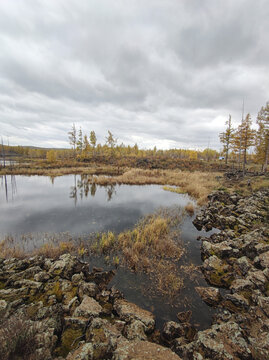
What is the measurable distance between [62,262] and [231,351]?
590 cm

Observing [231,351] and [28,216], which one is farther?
[28,216]

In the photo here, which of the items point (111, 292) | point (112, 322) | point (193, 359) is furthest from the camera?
point (111, 292)

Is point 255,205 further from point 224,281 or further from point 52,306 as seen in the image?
point 52,306

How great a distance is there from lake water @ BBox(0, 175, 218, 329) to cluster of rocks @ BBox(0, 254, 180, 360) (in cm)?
68

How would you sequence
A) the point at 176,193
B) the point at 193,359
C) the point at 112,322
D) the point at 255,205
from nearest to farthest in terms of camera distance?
the point at 193,359 < the point at 112,322 < the point at 255,205 < the point at 176,193

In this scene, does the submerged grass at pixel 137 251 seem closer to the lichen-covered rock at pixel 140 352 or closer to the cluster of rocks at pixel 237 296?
the cluster of rocks at pixel 237 296

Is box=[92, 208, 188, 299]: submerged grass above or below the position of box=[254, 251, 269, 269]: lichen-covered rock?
below

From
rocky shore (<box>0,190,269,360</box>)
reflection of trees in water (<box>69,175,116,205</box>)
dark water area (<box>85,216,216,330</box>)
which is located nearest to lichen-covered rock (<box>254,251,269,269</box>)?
rocky shore (<box>0,190,269,360</box>)

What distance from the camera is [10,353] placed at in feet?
8.29

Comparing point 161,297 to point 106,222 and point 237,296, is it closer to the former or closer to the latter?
point 237,296

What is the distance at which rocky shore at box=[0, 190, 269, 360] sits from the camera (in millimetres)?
3039

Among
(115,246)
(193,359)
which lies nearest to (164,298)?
(193,359)

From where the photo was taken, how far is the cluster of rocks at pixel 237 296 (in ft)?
10.4

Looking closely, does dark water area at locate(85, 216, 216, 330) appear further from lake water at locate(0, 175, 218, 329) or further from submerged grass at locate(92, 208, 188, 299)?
submerged grass at locate(92, 208, 188, 299)
